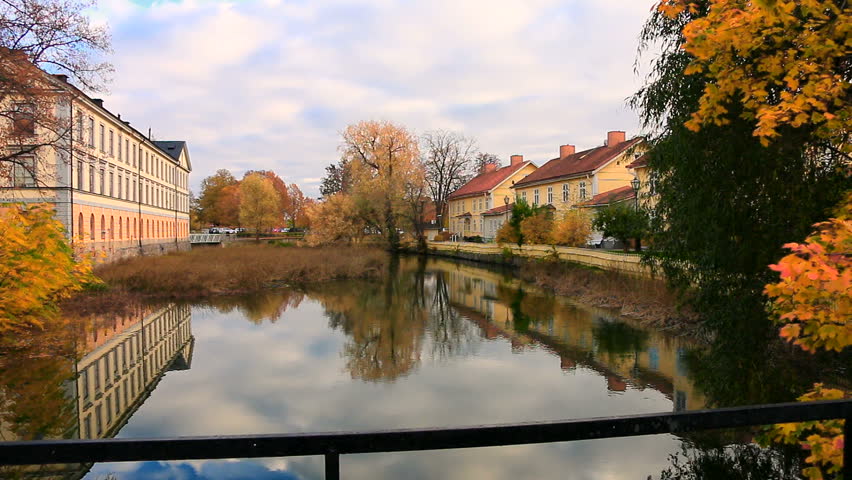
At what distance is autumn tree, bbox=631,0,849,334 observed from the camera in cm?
624

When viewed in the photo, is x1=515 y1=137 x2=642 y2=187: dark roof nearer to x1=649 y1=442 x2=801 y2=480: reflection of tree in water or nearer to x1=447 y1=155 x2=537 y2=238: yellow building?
x1=447 y1=155 x2=537 y2=238: yellow building

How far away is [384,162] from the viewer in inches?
1880

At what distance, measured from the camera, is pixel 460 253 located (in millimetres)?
45938

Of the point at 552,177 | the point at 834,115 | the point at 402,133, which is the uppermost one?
the point at 402,133

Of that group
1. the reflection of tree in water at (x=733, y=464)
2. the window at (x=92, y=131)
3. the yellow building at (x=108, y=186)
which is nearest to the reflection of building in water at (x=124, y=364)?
the yellow building at (x=108, y=186)

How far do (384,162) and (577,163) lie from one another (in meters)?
15.1

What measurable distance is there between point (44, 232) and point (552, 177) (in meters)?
38.0

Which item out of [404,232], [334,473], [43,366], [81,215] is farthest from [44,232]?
[404,232]

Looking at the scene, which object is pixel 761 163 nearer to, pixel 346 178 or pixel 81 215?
pixel 81 215

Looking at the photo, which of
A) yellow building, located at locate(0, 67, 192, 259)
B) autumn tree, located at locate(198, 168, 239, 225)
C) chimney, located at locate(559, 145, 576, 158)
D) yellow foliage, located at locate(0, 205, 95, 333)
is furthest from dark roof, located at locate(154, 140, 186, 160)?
yellow foliage, located at locate(0, 205, 95, 333)

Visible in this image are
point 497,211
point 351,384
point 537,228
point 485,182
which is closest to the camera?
point 351,384

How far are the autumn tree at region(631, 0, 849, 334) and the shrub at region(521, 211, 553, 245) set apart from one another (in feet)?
76.6

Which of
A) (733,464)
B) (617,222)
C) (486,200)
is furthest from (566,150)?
(733,464)

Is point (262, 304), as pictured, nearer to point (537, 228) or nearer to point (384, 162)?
point (537, 228)
